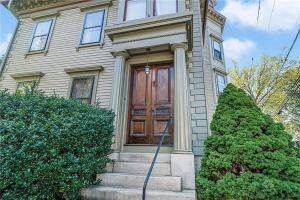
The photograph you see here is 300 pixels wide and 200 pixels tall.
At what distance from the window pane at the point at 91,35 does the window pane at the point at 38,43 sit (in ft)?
6.78

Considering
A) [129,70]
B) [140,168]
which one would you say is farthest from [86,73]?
[140,168]

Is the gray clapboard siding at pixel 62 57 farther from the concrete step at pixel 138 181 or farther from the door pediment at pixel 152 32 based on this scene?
the concrete step at pixel 138 181

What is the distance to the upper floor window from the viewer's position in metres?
5.88

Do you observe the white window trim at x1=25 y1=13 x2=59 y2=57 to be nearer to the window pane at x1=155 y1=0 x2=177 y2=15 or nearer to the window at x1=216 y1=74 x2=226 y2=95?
the window pane at x1=155 y1=0 x2=177 y2=15

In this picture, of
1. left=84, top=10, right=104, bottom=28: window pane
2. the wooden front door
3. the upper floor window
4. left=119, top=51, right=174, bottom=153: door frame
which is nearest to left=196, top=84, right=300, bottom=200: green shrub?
the wooden front door

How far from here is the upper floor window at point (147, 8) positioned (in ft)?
19.3

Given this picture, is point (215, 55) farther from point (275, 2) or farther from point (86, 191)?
point (86, 191)

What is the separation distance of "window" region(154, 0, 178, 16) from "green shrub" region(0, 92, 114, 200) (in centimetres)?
396

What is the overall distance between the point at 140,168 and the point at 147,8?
16.1 ft

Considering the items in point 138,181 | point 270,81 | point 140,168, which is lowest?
point 138,181

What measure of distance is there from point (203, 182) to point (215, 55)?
36.2 feet

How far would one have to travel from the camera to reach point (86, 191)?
3656mm

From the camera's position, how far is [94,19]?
26.7 ft

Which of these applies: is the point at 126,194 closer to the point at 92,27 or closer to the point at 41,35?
the point at 92,27
